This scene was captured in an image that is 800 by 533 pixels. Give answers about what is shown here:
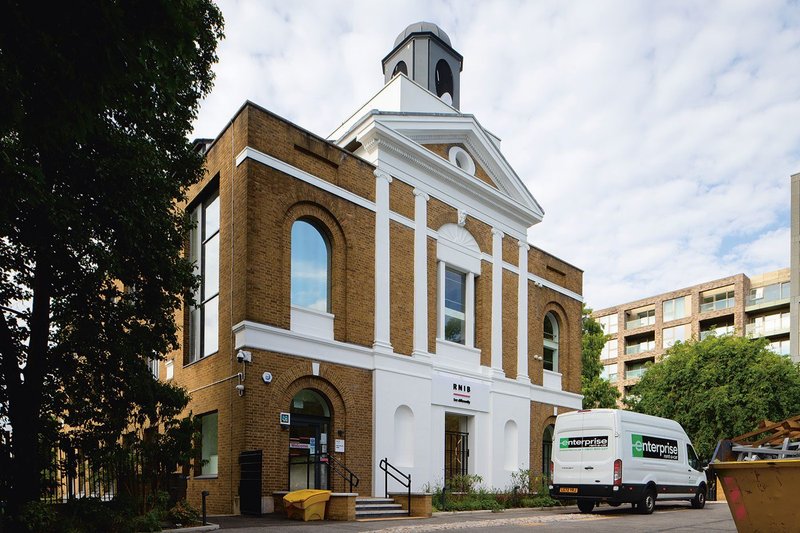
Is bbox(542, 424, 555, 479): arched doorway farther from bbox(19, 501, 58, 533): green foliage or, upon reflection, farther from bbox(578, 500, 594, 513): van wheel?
bbox(19, 501, 58, 533): green foliage

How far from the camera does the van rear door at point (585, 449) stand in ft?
59.7

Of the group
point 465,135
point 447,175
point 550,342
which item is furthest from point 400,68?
point 550,342

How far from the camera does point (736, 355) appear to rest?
3628 centimetres

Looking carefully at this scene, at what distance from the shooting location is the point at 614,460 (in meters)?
18.0

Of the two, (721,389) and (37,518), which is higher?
(721,389)

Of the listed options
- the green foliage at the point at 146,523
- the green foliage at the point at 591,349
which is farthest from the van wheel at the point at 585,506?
the green foliage at the point at 591,349

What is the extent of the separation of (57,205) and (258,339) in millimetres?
6107

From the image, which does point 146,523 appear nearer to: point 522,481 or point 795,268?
point 522,481

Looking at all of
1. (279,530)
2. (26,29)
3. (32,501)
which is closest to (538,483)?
(279,530)

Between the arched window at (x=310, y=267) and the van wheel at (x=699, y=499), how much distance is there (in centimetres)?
1188

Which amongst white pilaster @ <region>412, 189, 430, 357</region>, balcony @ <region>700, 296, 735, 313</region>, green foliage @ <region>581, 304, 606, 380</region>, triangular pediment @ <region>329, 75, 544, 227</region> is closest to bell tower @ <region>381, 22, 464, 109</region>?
triangular pediment @ <region>329, 75, 544, 227</region>

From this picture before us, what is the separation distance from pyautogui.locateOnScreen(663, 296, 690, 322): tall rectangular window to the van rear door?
5300 cm

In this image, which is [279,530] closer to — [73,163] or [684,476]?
[73,163]

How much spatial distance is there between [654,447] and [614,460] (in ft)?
7.07
